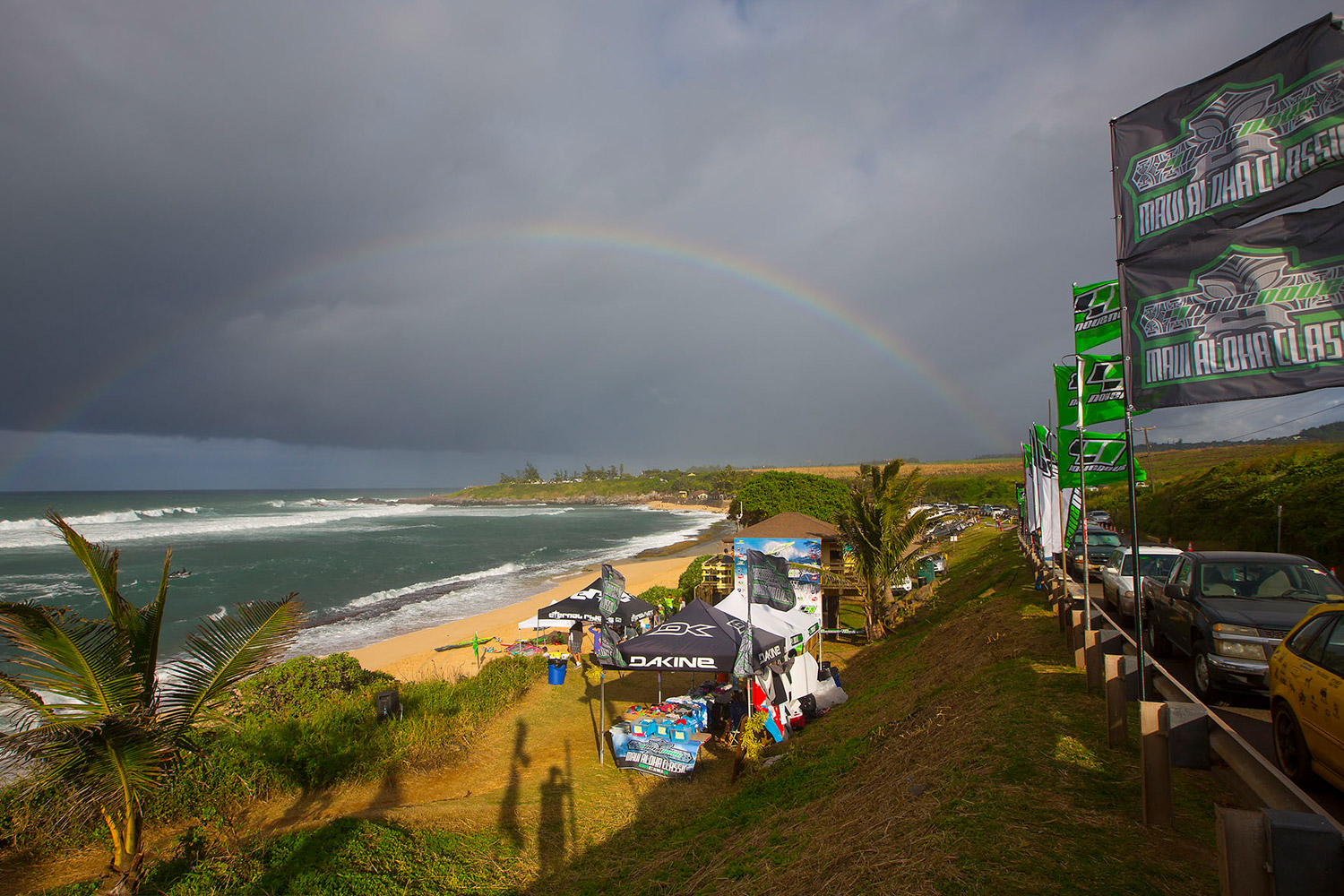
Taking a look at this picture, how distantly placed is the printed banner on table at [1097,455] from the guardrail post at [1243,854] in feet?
28.5

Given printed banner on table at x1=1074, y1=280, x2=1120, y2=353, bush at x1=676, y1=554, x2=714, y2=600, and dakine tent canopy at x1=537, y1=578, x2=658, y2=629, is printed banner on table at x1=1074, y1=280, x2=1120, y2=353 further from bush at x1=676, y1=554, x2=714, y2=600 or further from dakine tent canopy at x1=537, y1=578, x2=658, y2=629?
bush at x1=676, y1=554, x2=714, y2=600

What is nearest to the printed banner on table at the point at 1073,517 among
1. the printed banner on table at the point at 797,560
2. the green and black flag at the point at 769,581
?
the green and black flag at the point at 769,581

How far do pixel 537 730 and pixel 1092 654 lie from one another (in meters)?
9.19

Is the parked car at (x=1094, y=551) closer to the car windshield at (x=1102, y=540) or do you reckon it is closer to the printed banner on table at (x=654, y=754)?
the car windshield at (x=1102, y=540)

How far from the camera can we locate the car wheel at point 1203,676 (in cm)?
658

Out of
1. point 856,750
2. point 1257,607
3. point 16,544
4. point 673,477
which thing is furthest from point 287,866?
point 673,477

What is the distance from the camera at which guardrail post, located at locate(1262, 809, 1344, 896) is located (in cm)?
244

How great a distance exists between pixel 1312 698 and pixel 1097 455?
6.79 metres

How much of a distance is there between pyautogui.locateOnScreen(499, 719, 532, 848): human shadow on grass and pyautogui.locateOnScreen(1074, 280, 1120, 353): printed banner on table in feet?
33.8

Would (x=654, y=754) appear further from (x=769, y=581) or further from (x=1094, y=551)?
(x=1094, y=551)

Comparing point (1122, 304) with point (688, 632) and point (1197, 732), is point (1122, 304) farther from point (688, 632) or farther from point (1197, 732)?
point (688, 632)

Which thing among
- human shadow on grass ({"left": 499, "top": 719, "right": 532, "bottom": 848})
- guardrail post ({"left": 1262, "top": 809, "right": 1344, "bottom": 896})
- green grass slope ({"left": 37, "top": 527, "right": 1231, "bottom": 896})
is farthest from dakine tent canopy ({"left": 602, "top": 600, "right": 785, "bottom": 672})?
guardrail post ({"left": 1262, "top": 809, "right": 1344, "bottom": 896})

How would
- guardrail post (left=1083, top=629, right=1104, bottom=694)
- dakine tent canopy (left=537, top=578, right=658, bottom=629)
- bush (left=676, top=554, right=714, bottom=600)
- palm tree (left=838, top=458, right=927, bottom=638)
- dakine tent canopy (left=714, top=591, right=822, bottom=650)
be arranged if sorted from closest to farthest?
A: guardrail post (left=1083, top=629, right=1104, bottom=694) → dakine tent canopy (left=714, top=591, right=822, bottom=650) → dakine tent canopy (left=537, top=578, right=658, bottom=629) → palm tree (left=838, top=458, right=927, bottom=638) → bush (left=676, top=554, right=714, bottom=600)

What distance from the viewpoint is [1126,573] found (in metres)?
11.1
